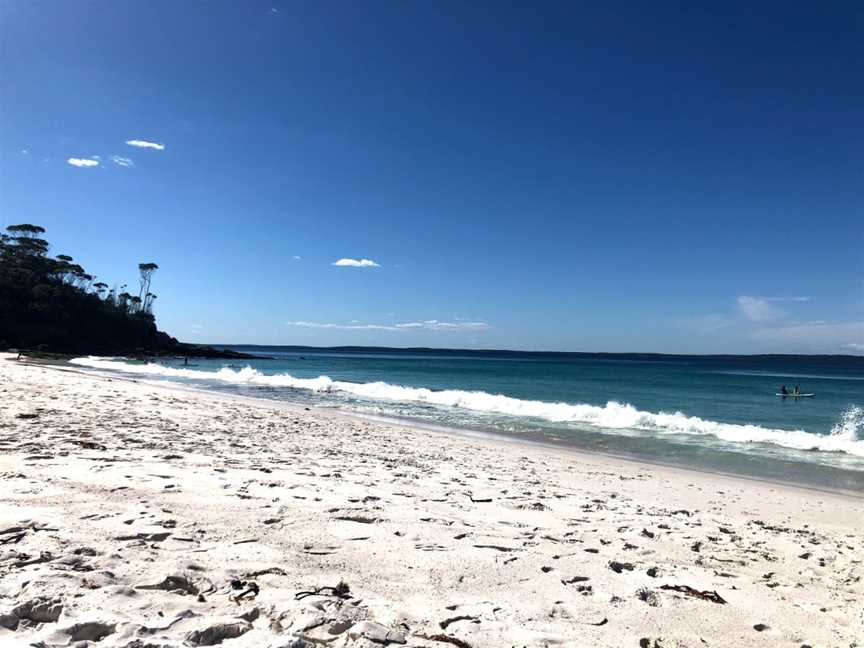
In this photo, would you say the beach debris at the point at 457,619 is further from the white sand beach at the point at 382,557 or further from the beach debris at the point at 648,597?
the beach debris at the point at 648,597

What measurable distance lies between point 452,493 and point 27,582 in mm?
4354

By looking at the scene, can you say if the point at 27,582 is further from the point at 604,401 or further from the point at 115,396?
the point at 604,401

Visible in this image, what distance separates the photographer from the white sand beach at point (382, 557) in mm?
2752

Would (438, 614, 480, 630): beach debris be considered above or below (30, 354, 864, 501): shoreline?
above

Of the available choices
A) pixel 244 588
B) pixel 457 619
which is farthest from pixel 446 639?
pixel 244 588

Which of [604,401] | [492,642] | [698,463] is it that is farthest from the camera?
[604,401]

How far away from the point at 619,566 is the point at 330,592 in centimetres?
233

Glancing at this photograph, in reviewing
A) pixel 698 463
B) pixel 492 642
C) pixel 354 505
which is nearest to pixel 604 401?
pixel 698 463

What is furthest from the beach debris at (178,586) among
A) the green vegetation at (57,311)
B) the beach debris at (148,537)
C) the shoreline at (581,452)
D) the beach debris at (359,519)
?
the green vegetation at (57,311)

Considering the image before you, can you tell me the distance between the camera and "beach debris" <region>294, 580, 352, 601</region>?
10.1 ft

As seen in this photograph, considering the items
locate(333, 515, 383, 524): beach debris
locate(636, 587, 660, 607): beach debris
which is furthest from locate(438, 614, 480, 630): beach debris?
locate(333, 515, 383, 524): beach debris

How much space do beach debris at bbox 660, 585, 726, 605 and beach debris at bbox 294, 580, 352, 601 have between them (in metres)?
2.26

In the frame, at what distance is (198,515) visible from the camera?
14.5 feet

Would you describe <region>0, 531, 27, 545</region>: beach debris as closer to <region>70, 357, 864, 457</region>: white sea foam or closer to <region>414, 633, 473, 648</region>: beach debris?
<region>414, 633, 473, 648</region>: beach debris
